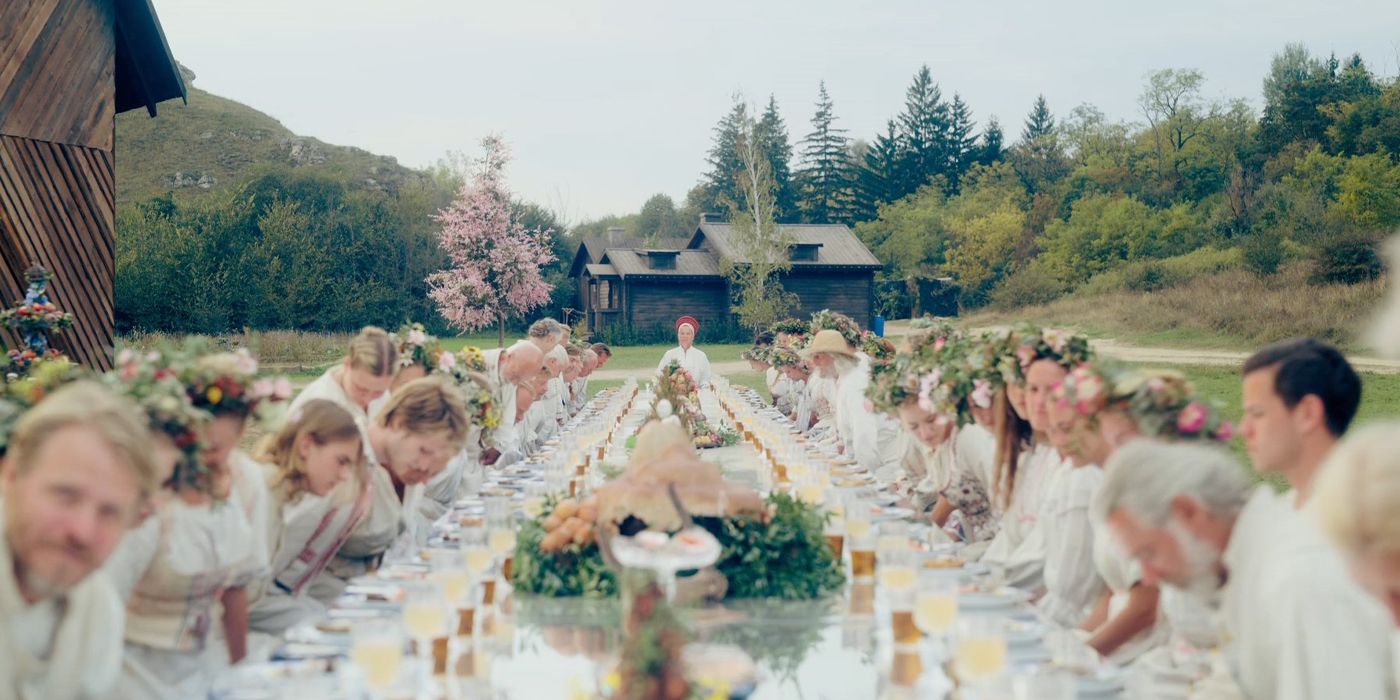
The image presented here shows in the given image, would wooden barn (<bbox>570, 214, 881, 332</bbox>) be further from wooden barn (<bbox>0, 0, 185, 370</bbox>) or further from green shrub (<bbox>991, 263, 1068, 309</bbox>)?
wooden barn (<bbox>0, 0, 185, 370</bbox>)

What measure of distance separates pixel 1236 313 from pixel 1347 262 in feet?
11.9

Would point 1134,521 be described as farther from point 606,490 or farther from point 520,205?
point 520,205

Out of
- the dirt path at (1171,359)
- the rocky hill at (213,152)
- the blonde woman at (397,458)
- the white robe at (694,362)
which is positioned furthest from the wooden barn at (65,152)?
the rocky hill at (213,152)

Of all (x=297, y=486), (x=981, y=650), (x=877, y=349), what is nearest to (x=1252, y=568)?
(x=981, y=650)

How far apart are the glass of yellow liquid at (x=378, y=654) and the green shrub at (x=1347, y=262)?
3192 centimetres

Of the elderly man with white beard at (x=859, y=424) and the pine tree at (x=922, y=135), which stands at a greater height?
the pine tree at (x=922, y=135)

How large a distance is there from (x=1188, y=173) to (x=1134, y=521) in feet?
171

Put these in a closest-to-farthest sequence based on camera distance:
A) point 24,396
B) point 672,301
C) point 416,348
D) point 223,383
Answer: point 24,396
point 223,383
point 416,348
point 672,301

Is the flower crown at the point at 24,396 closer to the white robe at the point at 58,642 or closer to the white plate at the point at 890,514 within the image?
the white robe at the point at 58,642

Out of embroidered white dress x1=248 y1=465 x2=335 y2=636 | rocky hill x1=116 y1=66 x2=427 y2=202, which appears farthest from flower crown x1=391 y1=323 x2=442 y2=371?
rocky hill x1=116 y1=66 x2=427 y2=202

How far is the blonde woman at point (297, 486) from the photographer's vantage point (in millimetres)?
3963

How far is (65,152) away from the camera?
11.0m

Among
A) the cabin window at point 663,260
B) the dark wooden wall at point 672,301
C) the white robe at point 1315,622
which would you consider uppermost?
the cabin window at point 663,260

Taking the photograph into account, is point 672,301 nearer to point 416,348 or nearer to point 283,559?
point 416,348
